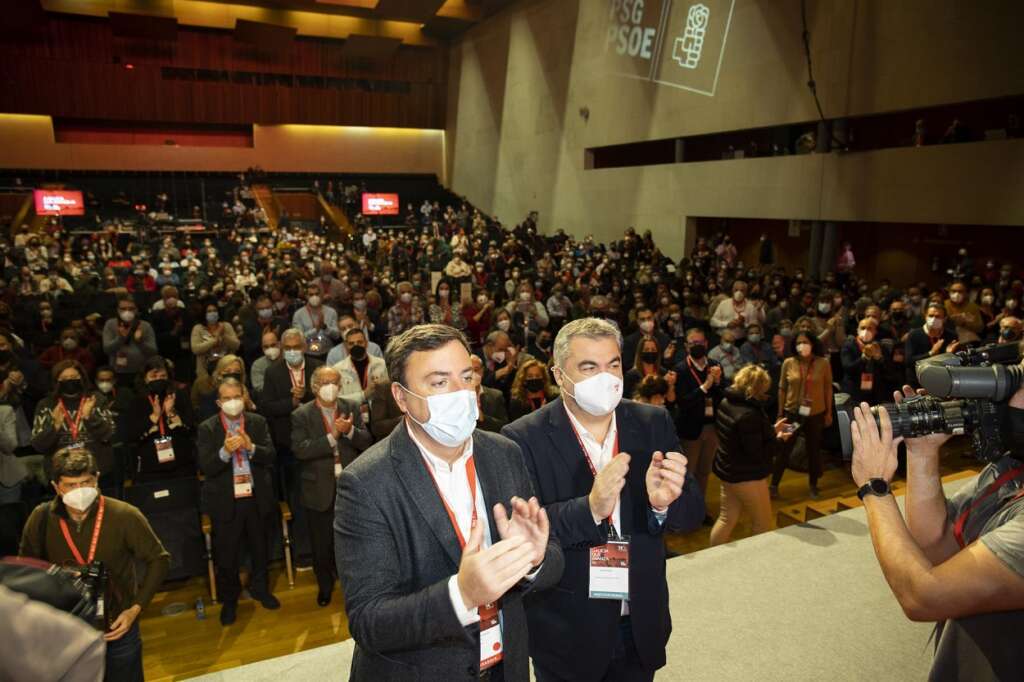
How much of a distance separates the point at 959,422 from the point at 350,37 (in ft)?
92.7

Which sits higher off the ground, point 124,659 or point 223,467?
point 223,467

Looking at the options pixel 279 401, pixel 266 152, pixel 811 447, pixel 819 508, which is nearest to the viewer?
pixel 819 508

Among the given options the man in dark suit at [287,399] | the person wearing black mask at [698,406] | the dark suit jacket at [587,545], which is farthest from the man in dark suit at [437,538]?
→ the person wearing black mask at [698,406]

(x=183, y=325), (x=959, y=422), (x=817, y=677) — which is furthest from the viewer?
(x=183, y=325)

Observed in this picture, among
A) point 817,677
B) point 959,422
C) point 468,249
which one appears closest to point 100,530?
point 817,677

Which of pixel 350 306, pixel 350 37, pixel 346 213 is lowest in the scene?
pixel 350 306

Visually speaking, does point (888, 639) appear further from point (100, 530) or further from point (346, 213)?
point (346, 213)

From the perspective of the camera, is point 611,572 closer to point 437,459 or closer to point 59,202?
point 437,459

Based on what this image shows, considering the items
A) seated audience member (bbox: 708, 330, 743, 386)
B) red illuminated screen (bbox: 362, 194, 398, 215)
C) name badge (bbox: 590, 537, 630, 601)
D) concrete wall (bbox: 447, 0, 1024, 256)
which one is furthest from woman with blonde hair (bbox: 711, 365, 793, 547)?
red illuminated screen (bbox: 362, 194, 398, 215)

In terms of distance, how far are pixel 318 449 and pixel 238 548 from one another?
89 cm

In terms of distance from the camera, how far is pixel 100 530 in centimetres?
297

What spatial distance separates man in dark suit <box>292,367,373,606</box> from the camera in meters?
4.46

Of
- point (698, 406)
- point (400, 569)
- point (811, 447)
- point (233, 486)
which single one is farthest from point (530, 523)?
point (811, 447)

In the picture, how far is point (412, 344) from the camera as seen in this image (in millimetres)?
1759
